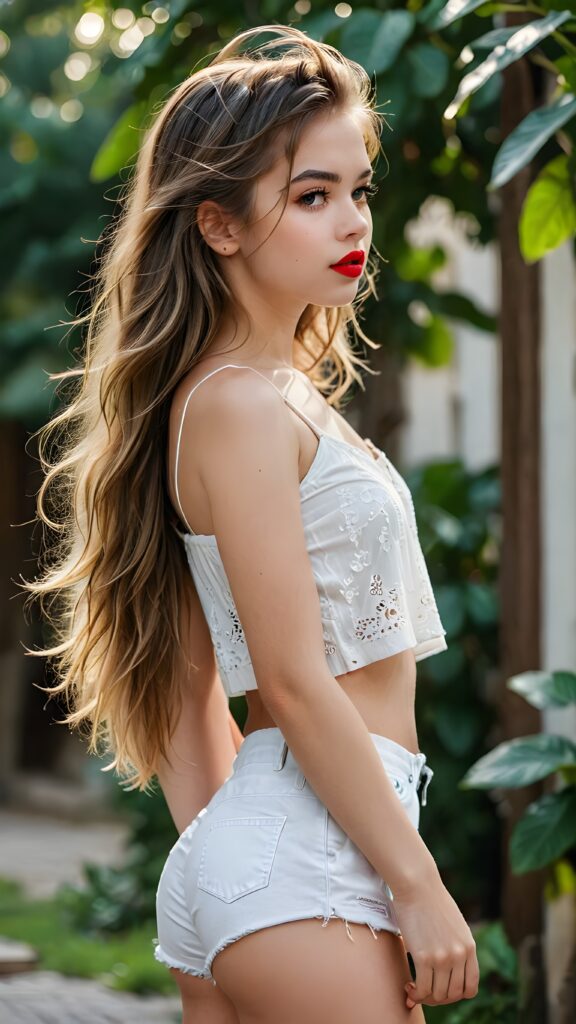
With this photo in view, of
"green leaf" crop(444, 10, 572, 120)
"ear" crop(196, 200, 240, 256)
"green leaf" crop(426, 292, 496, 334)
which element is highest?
"ear" crop(196, 200, 240, 256)

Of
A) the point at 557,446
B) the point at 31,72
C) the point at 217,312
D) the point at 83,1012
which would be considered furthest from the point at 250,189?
the point at 31,72

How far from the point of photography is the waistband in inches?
62.2

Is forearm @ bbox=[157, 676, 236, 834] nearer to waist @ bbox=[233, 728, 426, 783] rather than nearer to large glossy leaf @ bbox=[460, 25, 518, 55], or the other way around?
waist @ bbox=[233, 728, 426, 783]

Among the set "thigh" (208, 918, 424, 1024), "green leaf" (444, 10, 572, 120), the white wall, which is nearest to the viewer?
"thigh" (208, 918, 424, 1024)

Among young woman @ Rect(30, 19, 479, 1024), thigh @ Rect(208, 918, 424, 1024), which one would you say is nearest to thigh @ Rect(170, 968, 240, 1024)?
young woman @ Rect(30, 19, 479, 1024)

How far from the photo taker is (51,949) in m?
5.09

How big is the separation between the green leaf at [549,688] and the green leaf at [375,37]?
4.46 ft

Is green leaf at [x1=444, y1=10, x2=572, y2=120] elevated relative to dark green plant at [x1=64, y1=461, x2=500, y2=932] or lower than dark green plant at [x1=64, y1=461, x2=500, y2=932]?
elevated

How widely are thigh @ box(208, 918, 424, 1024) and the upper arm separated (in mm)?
262

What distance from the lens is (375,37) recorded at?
9.65 ft

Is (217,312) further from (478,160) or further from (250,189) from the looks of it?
(478,160)

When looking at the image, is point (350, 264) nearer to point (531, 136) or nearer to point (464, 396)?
point (531, 136)

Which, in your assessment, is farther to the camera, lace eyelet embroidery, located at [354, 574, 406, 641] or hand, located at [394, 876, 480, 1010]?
lace eyelet embroidery, located at [354, 574, 406, 641]

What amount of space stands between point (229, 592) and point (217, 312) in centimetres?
35
